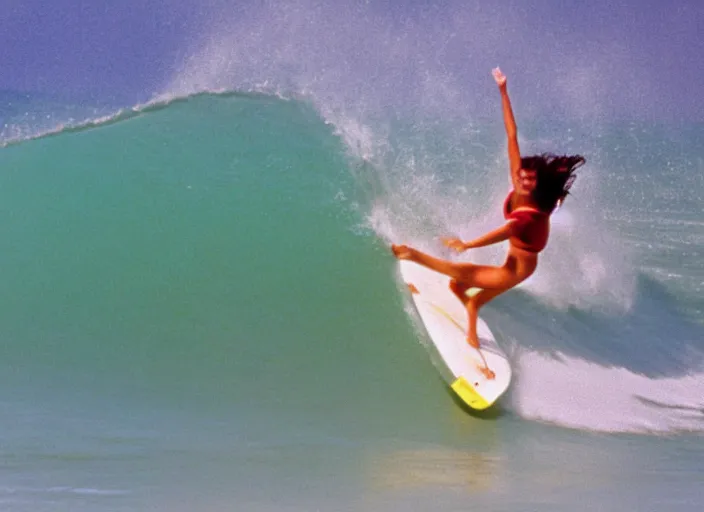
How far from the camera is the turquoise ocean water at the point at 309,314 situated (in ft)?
10.8

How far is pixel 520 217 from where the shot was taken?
372 cm

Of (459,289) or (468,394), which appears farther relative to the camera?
(459,289)

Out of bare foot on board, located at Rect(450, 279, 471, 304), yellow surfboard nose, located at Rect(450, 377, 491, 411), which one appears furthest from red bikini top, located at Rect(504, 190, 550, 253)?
yellow surfboard nose, located at Rect(450, 377, 491, 411)

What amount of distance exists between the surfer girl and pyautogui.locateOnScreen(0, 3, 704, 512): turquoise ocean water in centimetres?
53

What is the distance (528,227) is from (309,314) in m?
1.36

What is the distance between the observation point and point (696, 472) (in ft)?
11.3

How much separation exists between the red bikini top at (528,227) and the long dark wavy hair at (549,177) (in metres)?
0.05

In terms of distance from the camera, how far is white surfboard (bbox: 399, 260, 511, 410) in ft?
12.9

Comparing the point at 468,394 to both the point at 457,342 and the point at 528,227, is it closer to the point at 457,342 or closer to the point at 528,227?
the point at 457,342

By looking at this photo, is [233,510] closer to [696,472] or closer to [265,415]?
[265,415]

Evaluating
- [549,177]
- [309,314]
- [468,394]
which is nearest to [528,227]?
[549,177]

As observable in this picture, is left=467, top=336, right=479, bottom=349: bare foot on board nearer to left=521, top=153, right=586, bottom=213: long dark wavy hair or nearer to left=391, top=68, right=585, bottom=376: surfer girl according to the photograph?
left=391, top=68, right=585, bottom=376: surfer girl

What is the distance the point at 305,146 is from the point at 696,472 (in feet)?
9.77

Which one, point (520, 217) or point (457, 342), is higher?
point (520, 217)
